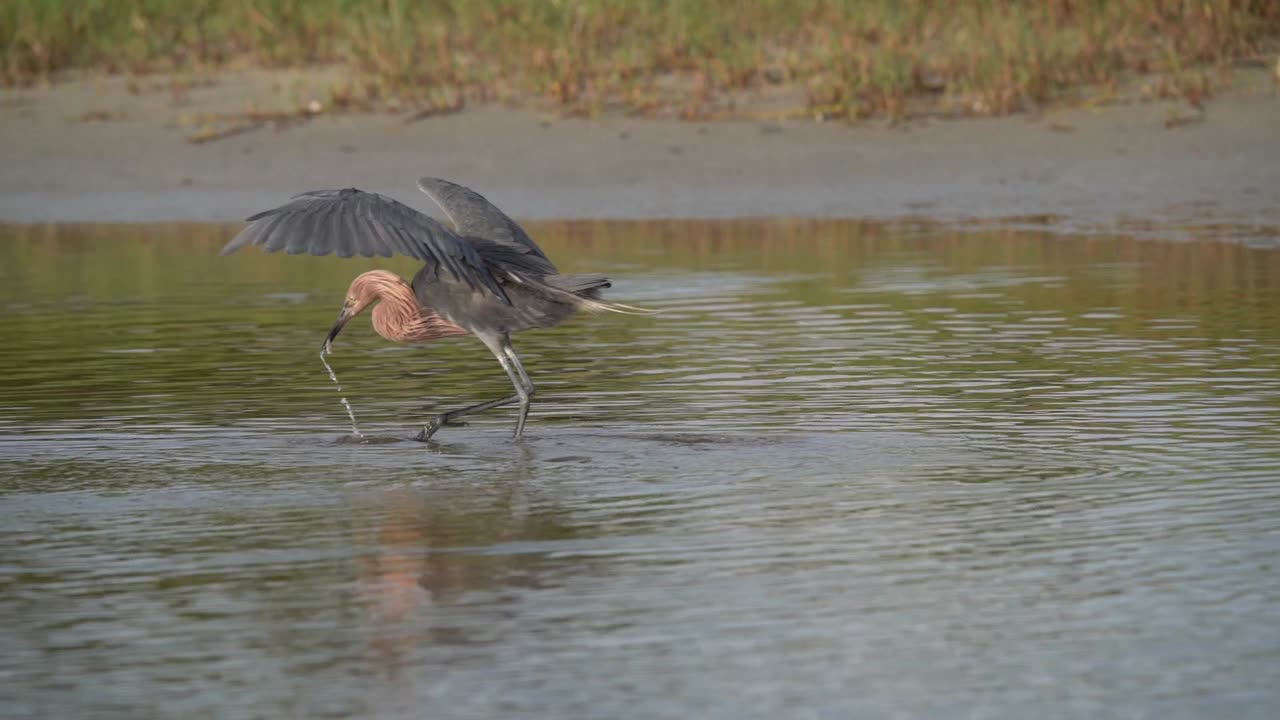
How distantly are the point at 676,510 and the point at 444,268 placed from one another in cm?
190

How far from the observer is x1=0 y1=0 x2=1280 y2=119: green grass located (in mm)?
16938

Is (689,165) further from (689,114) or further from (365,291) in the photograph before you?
(365,291)

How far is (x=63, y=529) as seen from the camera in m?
6.50

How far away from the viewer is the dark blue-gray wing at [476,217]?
8539mm

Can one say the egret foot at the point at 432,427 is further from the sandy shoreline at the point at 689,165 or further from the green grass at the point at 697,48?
the green grass at the point at 697,48

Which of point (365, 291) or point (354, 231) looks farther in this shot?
point (365, 291)

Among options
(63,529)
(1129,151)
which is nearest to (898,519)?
(63,529)

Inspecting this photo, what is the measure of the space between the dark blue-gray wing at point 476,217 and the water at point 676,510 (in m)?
0.66

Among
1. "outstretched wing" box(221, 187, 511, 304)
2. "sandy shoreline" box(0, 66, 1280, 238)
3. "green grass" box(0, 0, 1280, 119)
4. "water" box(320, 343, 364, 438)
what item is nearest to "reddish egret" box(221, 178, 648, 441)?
"outstretched wing" box(221, 187, 511, 304)

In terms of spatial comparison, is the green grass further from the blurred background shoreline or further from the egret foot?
the egret foot

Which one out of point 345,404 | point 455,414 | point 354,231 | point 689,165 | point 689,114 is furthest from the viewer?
point 689,114

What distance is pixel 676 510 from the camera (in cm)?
658

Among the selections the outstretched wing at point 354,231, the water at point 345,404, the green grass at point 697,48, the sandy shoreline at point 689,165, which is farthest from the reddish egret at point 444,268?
the green grass at point 697,48

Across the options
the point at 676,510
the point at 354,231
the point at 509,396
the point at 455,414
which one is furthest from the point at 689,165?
the point at 676,510
